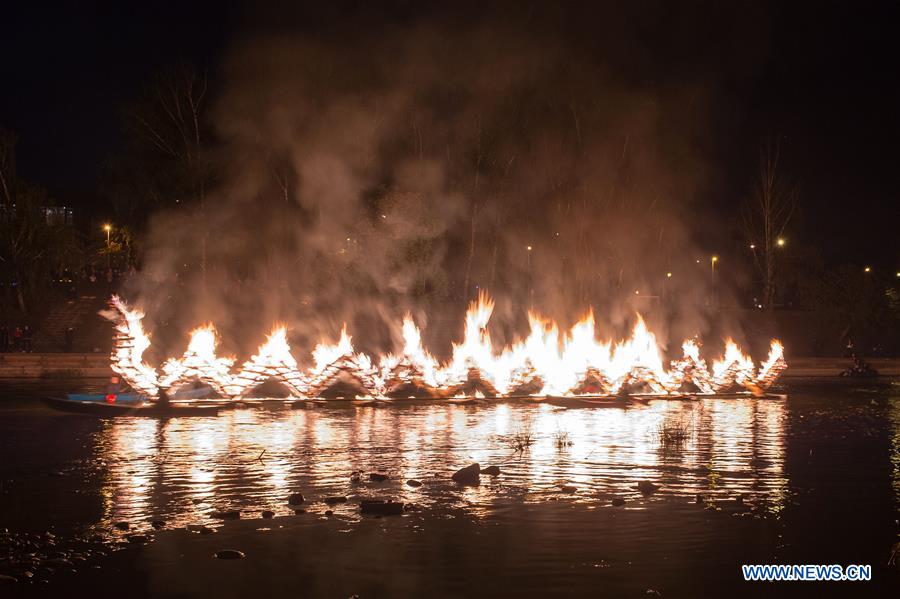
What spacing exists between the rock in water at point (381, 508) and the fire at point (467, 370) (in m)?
19.1

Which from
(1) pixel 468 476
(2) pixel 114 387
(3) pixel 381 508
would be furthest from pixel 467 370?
(3) pixel 381 508

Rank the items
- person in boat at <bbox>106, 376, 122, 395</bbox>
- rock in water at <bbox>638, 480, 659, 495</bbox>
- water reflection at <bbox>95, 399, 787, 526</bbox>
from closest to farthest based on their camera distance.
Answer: water reflection at <bbox>95, 399, 787, 526</bbox>
rock in water at <bbox>638, 480, 659, 495</bbox>
person in boat at <bbox>106, 376, 122, 395</bbox>

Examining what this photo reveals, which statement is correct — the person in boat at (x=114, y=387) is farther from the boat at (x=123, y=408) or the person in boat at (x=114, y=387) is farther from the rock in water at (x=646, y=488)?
the rock in water at (x=646, y=488)

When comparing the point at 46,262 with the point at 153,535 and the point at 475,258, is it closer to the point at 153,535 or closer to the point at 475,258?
the point at 475,258

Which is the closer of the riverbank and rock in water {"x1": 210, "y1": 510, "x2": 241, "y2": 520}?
rock in water {"x1": 210, "y1": 510, "x2": 241, "y2": 520}

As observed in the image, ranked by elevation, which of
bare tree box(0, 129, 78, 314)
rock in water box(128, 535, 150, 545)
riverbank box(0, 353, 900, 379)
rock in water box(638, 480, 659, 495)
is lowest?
rock in water box(128, 535, 150, 545)

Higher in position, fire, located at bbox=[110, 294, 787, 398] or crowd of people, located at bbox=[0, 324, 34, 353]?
crowd of people, located at bbox=[0, 324, 34, 353]

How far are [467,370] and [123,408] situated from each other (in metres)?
13.6

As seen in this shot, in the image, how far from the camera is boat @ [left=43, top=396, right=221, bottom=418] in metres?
33.4

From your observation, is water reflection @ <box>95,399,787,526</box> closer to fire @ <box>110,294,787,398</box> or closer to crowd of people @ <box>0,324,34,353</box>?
fire @ <box>110,294,787,398</box>

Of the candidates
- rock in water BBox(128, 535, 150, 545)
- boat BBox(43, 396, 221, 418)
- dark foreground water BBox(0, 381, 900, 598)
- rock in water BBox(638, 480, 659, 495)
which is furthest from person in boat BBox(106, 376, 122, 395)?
rock in water BBox(638, 480, 659, 495)

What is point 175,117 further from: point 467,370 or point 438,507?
point 438,507

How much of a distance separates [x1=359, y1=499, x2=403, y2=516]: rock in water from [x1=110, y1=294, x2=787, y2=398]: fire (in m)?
19.1

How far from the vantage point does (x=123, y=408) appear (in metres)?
33.6
